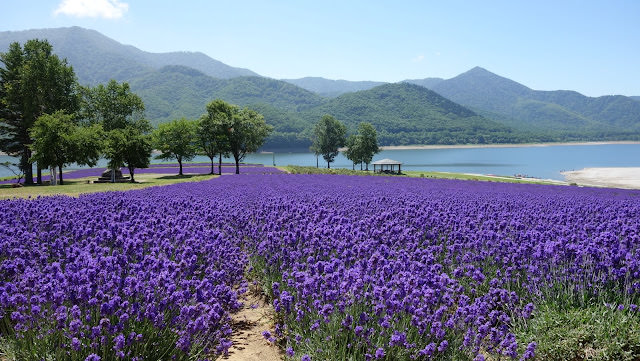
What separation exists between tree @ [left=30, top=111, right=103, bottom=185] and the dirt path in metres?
29.7

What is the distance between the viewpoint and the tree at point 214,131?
4819cm

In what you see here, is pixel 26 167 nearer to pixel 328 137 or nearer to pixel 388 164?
pixel 388 164

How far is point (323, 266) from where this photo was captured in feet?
16.3

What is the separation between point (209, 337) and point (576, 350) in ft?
13.1

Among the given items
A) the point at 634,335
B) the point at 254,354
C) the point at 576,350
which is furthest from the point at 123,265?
the point at 634,335

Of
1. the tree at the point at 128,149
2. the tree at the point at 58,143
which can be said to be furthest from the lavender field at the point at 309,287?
the tree at the point at 128,149

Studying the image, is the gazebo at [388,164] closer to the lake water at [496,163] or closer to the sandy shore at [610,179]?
the sandy shore at [610,179]

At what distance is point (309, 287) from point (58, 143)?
32.0 meters

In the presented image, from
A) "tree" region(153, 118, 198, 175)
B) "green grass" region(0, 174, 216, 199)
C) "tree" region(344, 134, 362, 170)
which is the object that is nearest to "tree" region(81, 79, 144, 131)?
"tree" region(153, 118, 198, 175)

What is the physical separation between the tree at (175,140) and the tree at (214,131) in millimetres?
1575

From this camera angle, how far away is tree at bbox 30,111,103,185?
2885 cm

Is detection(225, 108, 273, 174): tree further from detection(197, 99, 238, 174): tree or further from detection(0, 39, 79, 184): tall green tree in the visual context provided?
detection(0, 39, 79, 184): tall green tree

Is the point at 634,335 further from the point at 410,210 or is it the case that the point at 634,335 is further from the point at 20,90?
the point at 20,90

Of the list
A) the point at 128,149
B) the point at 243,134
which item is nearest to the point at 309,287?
the point at 128,149
